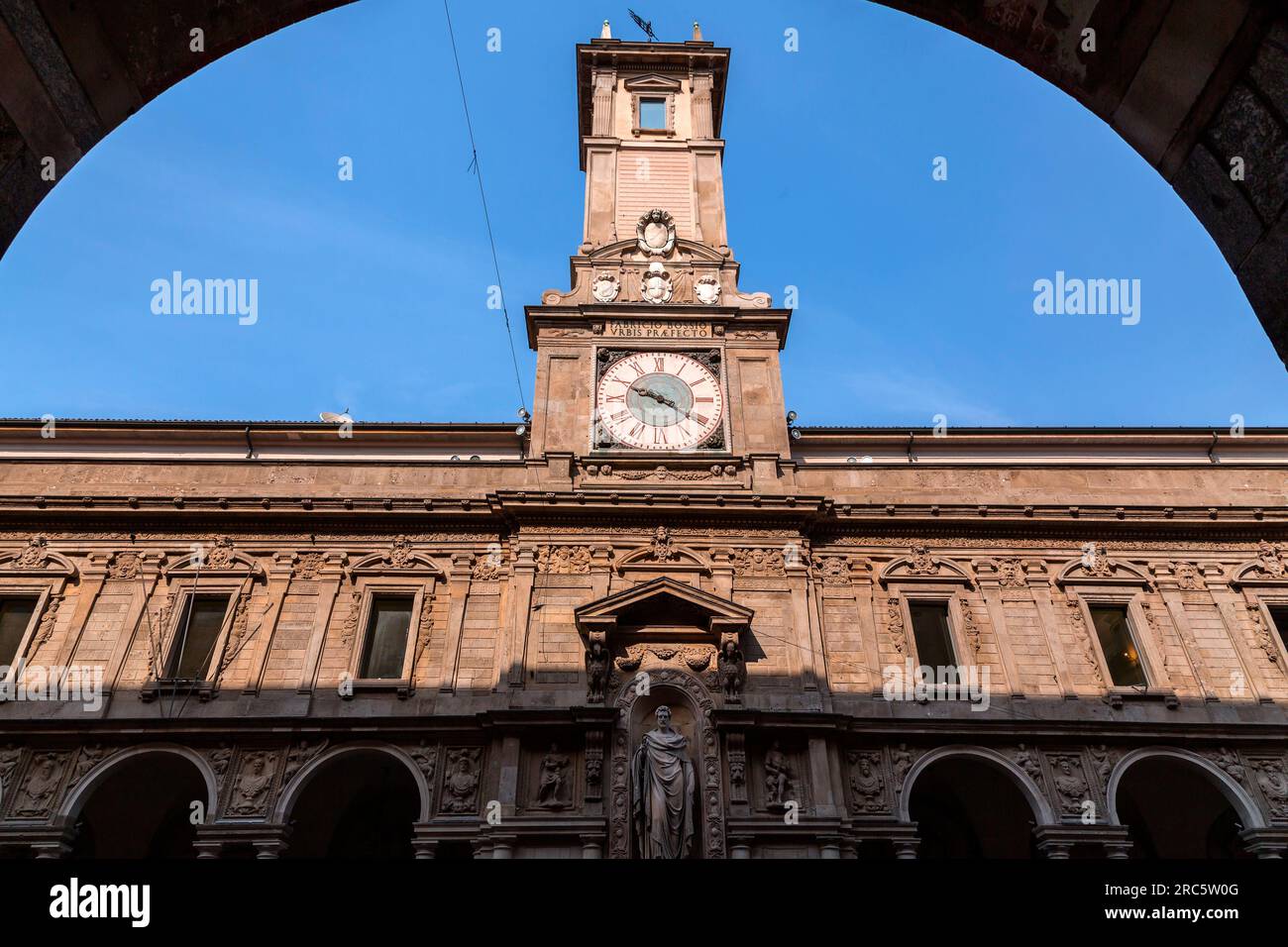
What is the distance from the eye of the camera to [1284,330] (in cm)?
382

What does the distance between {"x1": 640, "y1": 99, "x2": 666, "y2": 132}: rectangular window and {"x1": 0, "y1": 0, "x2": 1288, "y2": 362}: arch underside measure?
22.6 meters

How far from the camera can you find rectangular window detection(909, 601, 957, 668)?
17.3 metres

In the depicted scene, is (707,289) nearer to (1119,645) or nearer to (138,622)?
(1119,645)

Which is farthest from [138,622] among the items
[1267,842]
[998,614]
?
[1267,842]

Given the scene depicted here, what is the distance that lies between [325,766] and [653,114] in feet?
64.0

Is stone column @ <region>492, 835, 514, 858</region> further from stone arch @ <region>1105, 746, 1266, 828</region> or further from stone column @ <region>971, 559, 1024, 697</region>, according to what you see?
stone arch @ <region>1105, 746, 1266, 828</region>

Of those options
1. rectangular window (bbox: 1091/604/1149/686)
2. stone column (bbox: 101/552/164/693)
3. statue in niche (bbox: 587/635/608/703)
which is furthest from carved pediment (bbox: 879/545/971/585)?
stone column (bbox: 101/552/164/693)

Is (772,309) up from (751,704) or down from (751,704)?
up
